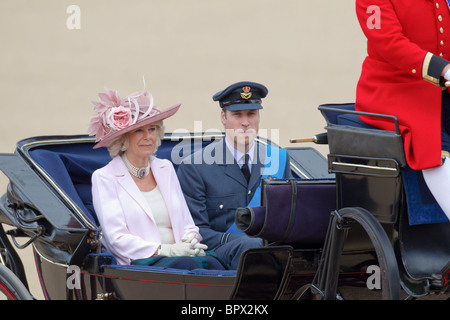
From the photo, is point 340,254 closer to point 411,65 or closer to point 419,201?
point 419,201

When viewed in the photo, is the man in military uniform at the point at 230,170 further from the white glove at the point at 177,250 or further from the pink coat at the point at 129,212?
the white glove at the point at 177,250

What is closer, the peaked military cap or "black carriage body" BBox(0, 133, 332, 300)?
"black carriage body" BBox(0, 133, 332, 300)

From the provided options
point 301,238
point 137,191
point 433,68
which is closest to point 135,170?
point 137,191

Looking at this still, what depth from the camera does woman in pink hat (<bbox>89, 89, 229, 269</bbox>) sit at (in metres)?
3.53

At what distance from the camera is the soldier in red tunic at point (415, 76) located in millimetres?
2750

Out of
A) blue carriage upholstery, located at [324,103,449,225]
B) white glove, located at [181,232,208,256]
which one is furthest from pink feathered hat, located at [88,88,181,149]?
blue carriage upholstery, located at [324,103,449,225]

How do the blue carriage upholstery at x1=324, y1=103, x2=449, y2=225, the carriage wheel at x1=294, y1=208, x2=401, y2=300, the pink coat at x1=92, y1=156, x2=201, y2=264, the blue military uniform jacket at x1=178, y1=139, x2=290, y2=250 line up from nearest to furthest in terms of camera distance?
the carriage wheel at x1=294, y1=208, x2=401, y2=300 < the blue carriage upholstery at x1=324, y1=103, x2=449, y2=225 < the pink coat at x1=92, y1=156, x2=201, y2=264 < the blue military uniform jacket at x1=178, y1=139, x2=290, y2=250

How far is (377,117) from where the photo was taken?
9.57 ft

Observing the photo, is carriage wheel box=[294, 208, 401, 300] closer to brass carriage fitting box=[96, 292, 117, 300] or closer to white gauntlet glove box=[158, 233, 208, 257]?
white gauntlet glove box=[158, 233, 208, 257]

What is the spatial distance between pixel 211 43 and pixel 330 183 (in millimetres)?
5388

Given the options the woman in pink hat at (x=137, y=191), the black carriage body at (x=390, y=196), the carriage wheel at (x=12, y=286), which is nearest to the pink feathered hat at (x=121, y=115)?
the woman in pink hat at (x=137, y=191)

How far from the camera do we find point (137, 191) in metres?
3.67
